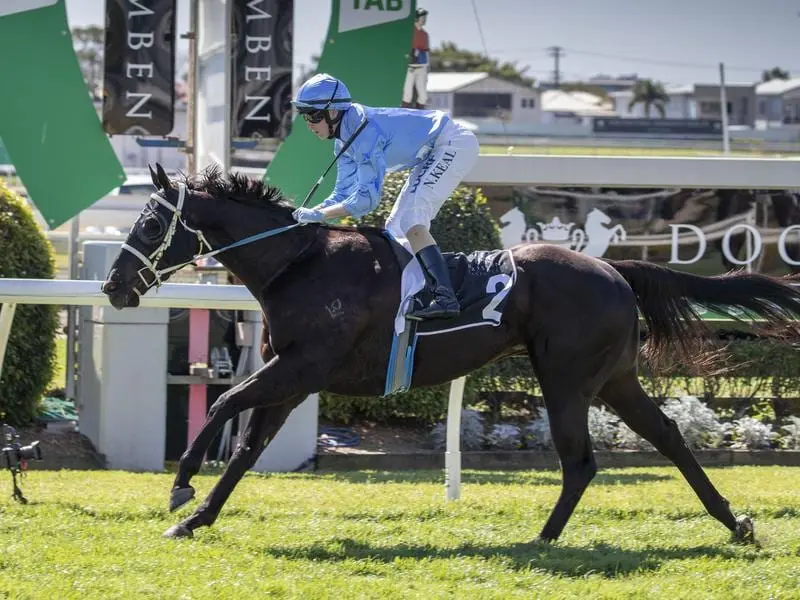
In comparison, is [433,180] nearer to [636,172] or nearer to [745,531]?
[745,531]

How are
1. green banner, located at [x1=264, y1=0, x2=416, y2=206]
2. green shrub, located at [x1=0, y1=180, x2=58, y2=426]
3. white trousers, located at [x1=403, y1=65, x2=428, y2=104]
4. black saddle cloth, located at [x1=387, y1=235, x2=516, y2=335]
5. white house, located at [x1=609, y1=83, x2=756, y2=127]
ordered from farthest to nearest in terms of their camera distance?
white house, located at [x1=609, y1=83, x2=756, y2=127] < white trousers, located at [x1=403, y1=65, x2=428, y2=104] < green banner, located at [x1=264, y1=0, x2=416, y2=206] < green shrub, located at [x1=0, y1=180, x2=58, y2=426] < black saddle cloth, located at [x1=387, y1=235, x2=516, y2=335]

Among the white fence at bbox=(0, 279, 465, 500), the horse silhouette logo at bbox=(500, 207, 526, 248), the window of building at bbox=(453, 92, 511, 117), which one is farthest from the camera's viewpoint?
the window of building at bbox=(453, 92, 511, 117)

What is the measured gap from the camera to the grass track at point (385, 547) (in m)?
4.54

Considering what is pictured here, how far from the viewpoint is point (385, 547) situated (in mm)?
5379

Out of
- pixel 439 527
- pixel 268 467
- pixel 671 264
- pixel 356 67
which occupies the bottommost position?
pixel 268 467

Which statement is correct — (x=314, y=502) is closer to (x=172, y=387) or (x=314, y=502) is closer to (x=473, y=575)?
(x=473, y=575)

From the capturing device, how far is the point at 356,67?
1029cm

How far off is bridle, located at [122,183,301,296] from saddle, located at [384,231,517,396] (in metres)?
0.60

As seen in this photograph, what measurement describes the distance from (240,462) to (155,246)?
3.37ft

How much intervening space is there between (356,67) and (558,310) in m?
5.06

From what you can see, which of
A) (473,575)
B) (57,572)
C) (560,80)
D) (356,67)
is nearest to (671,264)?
(356,67)

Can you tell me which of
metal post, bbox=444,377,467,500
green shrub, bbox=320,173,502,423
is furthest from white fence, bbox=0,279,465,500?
green shrub, bbox=320,173,502,423

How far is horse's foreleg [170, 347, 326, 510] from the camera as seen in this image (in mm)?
5375

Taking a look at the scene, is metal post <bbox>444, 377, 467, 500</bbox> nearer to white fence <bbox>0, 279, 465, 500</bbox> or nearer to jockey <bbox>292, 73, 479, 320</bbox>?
white fence <bbox>0, 279, 465, 500</bbox>
